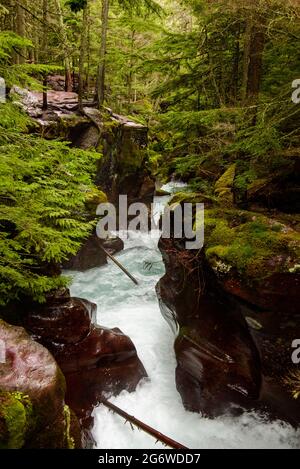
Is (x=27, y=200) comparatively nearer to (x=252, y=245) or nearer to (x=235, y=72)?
(x=252, y=245)

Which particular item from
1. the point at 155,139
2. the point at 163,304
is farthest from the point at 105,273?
the point at 155,139

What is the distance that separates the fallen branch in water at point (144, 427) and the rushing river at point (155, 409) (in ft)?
0.67

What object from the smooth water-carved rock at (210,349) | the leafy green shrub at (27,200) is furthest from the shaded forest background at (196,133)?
the smooth water-carved rock at (210,349)

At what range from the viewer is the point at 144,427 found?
5715 mm

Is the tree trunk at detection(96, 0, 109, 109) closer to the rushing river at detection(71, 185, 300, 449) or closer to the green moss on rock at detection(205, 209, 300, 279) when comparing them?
the rushing river at detection(71, 185, 300, 449)

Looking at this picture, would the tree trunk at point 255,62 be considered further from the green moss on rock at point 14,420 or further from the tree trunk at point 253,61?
the green moss on rock at point 14,420

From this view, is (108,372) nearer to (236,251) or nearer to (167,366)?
(167,366)

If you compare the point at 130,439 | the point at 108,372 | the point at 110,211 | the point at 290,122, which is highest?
the point at 290,122

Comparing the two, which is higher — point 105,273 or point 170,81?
point 170,81

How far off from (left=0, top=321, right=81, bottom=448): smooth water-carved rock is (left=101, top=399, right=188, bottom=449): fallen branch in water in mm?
1640

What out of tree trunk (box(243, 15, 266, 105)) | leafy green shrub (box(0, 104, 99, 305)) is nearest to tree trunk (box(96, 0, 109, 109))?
tree trunk (box(243, 15, 266, 105))

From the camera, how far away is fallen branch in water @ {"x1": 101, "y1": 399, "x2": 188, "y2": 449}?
534 centimetres

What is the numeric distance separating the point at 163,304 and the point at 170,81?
654 cm
